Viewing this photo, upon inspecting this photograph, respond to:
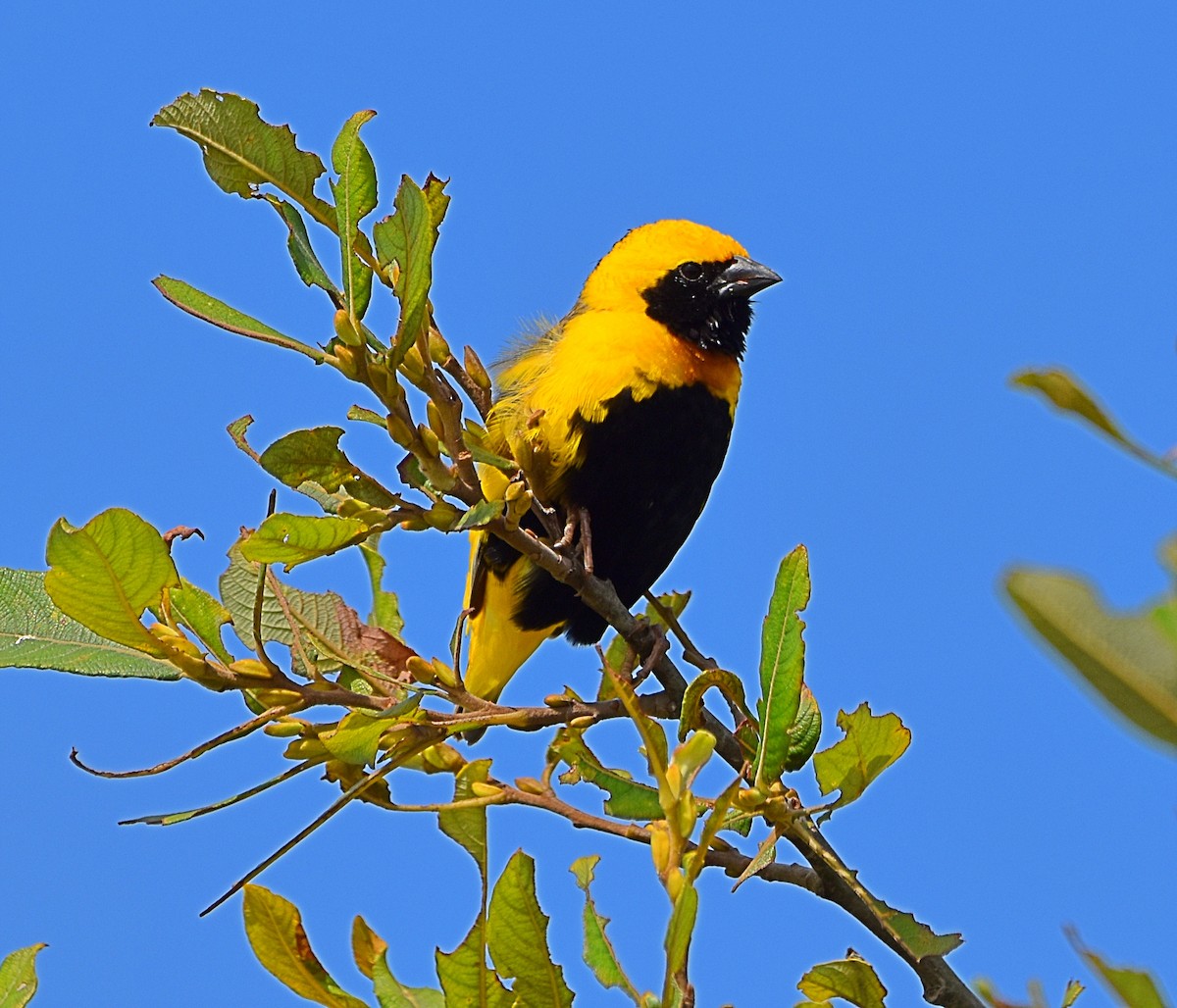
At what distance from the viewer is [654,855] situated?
1249mm

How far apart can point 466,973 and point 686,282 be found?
113 inches

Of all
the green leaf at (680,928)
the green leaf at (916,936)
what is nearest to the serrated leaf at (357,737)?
the green leaf at (916,936)

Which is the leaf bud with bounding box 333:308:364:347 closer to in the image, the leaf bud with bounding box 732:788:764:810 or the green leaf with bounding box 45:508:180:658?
the green leaf with bounding box 45:508:180:658

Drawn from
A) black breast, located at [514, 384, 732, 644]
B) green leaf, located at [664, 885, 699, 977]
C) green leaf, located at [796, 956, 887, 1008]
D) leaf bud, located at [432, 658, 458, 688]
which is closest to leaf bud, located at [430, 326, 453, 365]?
leaf bud, located at [432, 658, 458, 688]

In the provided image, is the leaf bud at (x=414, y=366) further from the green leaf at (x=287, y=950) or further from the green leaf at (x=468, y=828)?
the green leaf at (x=287, y=950)

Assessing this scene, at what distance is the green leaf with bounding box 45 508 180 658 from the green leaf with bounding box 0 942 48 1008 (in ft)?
→ 1.34

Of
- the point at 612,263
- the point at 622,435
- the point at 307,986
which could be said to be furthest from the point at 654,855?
A: the point at 612,263

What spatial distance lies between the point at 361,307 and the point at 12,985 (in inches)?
36.8

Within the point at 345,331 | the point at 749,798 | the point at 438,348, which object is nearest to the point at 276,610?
the point at 438,348

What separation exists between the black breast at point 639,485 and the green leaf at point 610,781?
131cm

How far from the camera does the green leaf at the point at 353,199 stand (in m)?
1.95

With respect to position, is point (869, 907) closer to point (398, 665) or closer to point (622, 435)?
point (398, 665)

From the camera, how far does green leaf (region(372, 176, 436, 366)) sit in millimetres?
1856

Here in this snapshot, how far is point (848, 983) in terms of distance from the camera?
5.82ft
